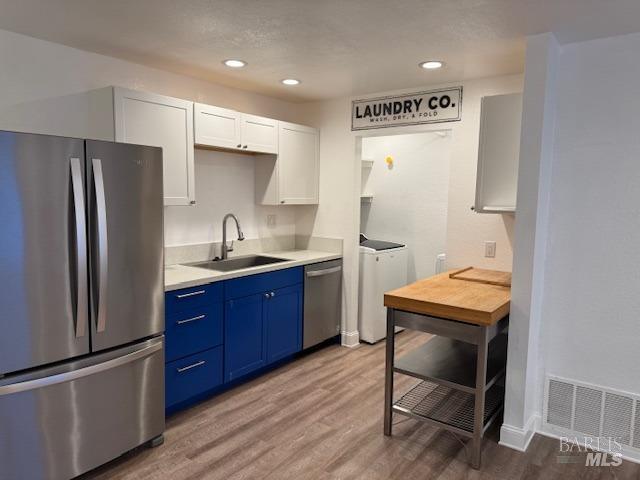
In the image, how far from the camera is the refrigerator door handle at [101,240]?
2.07 meters

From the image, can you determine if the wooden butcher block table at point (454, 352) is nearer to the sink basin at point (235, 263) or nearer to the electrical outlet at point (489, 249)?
the electrical outlet at point (489, 249)

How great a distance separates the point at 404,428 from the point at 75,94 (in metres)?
2.88

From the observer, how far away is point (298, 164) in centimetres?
398

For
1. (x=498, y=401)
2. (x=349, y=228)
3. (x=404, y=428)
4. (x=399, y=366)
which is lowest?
(x=404, y=428)

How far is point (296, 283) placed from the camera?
12.0 feet

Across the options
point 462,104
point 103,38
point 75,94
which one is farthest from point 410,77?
point 75,94

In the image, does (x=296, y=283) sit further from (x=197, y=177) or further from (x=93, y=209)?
(x=93, y=209)

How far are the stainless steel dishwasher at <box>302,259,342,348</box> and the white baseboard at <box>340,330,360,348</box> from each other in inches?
3.0

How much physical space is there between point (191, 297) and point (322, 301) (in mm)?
1420

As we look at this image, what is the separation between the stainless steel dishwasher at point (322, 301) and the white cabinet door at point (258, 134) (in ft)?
3.46

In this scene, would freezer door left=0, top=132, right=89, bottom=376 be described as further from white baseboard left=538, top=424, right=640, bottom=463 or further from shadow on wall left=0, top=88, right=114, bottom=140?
white baseboard left=538, top=424, right=640, bottom=463

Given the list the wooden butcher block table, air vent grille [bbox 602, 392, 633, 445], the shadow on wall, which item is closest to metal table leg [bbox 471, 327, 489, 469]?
the wooden butcher block table

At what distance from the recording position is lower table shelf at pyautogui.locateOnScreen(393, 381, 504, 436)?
8.25ft

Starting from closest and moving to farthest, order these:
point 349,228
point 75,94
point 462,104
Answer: point 75,94
point 462,104
point 349,228
